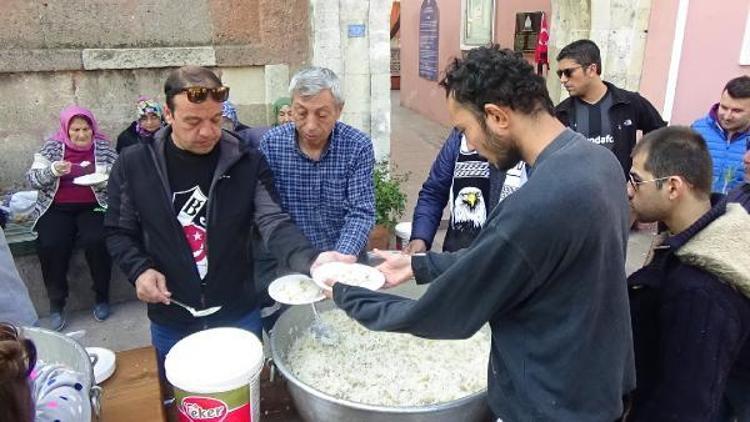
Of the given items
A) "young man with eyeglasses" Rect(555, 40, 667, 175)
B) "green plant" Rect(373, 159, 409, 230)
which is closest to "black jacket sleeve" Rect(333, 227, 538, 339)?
"young man with eyeglasses" Rect(555, 40, 667, 175)

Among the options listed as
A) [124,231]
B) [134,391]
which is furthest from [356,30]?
[134,391]

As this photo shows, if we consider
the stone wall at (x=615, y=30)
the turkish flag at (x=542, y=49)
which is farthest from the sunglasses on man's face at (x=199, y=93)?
the turkish flag at (x=542, y=49)

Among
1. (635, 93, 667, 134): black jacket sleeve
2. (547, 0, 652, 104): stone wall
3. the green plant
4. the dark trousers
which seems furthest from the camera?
(547, 0, 652, 104): stone wall

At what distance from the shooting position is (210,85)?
1988 millimetres

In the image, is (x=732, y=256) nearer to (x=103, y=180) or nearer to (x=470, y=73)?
(x=470, y=73)

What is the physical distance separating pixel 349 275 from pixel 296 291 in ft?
0.71

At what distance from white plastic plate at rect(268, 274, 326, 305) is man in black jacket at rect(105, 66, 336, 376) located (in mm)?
87

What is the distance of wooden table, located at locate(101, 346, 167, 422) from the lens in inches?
63.2

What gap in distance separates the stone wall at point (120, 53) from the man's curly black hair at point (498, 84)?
12.8 ft

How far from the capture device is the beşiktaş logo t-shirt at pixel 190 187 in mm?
2119

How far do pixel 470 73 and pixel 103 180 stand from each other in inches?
130

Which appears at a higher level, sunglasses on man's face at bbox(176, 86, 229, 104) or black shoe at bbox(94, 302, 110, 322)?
sunglasses on man's face at bbox(176, 86, 229, 104)

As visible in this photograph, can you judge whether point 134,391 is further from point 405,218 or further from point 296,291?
point 405,218

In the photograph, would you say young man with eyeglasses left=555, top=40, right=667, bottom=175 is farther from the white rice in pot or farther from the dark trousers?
the dark trousers
